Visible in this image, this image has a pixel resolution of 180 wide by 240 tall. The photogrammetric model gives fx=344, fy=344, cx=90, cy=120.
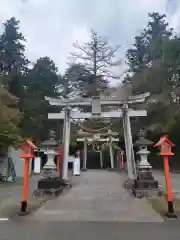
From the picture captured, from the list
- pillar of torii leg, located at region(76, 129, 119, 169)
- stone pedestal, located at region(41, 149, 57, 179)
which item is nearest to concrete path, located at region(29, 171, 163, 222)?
stone pedestal, located at region(41, 149, 57, 179)

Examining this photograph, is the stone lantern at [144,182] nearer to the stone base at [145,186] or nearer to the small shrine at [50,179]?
the stone base at [145,186]

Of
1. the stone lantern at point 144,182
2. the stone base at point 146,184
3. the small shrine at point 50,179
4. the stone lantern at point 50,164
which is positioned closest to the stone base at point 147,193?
the stone lantern at point 144,182

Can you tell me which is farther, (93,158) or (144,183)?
(93,158)

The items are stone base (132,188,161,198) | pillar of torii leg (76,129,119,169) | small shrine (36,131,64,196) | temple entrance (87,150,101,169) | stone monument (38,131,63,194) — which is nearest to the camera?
stone base (132,188,161,198)

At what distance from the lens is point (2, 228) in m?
6.99

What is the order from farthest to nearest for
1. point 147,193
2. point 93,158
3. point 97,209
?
point 93,158 → point 147,193 → point 97,209

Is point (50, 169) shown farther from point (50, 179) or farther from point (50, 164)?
point (50, 179)

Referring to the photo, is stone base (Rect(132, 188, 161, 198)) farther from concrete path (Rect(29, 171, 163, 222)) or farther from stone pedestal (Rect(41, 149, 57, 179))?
stone pedestal (Rect(41, 149, 57, 179))

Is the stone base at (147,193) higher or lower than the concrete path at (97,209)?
higher

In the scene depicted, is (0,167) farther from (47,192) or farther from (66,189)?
(47,192)

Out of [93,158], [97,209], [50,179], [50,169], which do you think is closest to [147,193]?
[97,209]

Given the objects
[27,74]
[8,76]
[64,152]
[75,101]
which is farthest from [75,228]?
[27,74]

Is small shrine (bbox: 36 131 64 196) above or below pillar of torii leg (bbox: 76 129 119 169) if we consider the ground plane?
below

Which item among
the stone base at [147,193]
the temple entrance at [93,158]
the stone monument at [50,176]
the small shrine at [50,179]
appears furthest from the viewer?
the temple entrance at [93,158]
